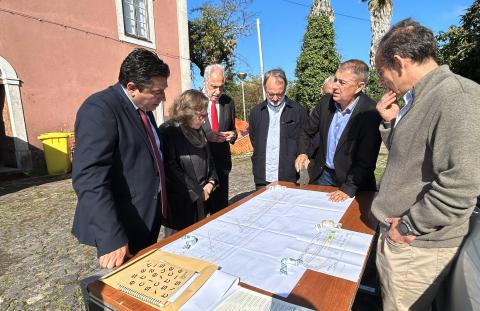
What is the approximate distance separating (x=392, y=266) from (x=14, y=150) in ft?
28.9

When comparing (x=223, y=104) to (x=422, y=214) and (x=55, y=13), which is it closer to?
(x=422, y=214)

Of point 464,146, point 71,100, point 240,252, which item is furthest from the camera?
point 71,100

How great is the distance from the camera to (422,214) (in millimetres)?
1301

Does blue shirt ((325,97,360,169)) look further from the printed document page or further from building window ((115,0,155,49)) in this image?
building window ((115,0,155,49))

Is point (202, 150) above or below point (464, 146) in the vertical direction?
below

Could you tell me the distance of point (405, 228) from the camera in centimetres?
139

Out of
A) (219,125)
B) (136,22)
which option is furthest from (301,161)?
(136,22)

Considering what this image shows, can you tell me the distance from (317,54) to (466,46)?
7874 millimetres

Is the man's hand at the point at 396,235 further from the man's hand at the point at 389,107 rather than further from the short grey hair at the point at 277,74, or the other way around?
the short grey hair at the point at 277,74

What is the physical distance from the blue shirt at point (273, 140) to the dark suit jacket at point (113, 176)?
1.49 meters

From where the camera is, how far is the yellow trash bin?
307 inches

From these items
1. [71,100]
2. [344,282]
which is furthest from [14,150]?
[344,282]

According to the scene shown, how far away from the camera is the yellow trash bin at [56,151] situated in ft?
25.5

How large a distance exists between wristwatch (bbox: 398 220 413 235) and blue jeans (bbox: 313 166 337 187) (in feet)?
4.14
